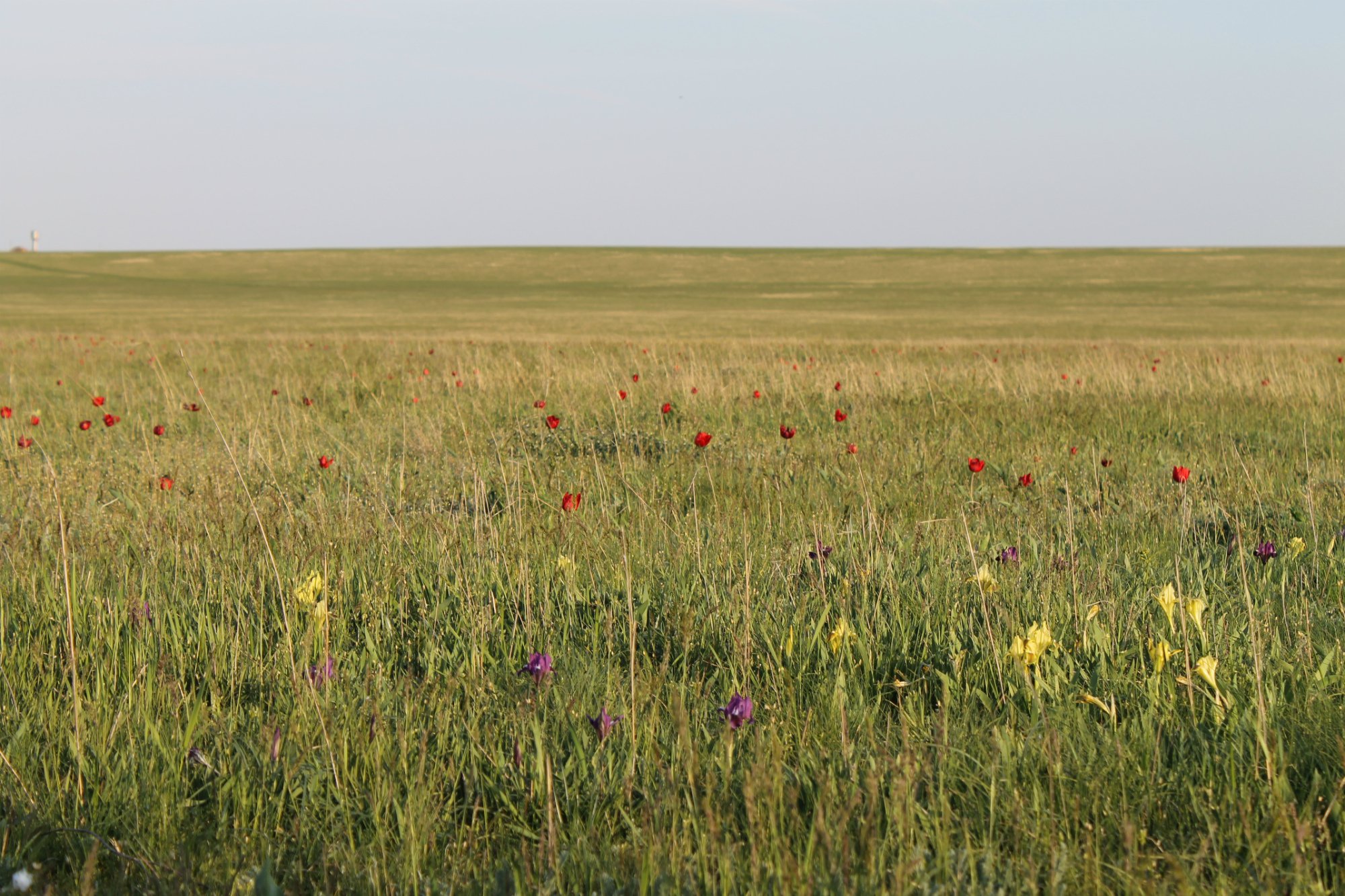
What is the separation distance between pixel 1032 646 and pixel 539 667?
1.03m

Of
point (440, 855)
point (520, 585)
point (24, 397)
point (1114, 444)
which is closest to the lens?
point (440, 855)

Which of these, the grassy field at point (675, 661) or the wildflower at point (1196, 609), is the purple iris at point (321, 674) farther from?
the wildflower at point (1196, 609)

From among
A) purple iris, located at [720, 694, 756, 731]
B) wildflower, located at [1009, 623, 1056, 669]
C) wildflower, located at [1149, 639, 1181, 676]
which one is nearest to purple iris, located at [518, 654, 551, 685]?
purple iris, located at [720, 694, 756, 731]

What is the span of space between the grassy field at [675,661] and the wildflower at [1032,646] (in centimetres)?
1

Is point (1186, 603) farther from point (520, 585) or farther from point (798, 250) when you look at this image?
point (798, 250)

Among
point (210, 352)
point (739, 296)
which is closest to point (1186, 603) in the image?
point (210, 352)

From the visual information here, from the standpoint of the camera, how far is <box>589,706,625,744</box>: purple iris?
1.89 meters

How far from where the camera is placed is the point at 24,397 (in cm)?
859

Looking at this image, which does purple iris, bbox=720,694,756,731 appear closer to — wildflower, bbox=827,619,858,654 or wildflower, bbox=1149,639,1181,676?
wildflower, bbox=827,619,858,654

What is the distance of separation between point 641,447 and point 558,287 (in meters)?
59.5

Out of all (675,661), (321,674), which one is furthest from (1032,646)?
(321,674)

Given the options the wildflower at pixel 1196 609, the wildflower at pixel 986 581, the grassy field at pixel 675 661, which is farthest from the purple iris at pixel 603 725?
the wildflower at pixel 1196 609

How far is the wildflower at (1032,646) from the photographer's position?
2.09 m

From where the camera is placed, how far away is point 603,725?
6.22 feet
